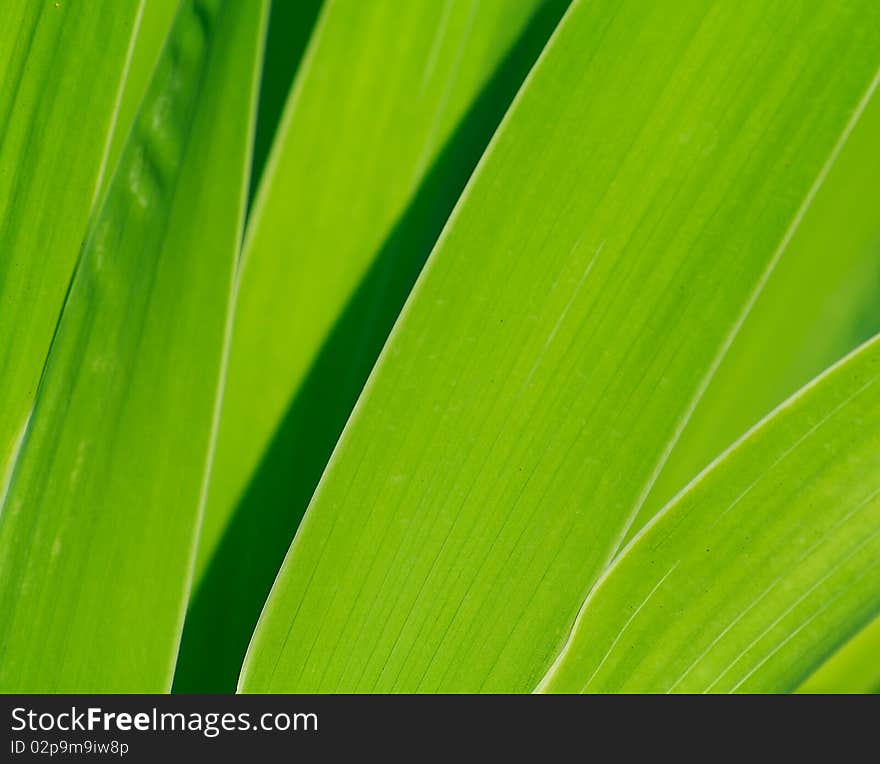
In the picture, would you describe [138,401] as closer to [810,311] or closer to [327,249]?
[327,249]

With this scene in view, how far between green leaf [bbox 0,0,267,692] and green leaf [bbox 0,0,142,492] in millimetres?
31

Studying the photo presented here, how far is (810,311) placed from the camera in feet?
1.35

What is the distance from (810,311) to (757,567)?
152mm

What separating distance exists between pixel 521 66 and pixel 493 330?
0.17 m

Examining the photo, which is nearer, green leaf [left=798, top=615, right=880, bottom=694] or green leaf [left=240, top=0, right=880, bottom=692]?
green leaf [left=240, top=0, right=880, bottom=692]

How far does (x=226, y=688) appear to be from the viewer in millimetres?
394

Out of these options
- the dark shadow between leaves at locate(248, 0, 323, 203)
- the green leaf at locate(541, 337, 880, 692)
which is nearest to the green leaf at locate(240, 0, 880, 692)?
the green leaf at locate(541, 337, 880, 692)

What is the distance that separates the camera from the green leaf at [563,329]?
31 centimetres

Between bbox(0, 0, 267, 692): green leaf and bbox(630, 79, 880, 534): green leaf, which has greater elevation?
bbox(630, 79, 880, 534): green leaf

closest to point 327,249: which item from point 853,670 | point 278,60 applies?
point 278,60

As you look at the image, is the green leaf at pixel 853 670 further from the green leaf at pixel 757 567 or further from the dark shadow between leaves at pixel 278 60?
the dark shadow between leaves at pixel 278 60

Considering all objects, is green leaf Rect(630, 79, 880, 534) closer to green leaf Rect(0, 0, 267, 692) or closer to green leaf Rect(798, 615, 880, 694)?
green leaf Rect(798, 615, 880, 694)

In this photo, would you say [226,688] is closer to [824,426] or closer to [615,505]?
[615,505]

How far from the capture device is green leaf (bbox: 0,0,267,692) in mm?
325
